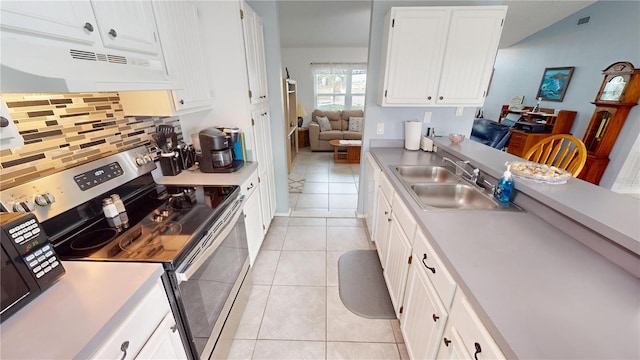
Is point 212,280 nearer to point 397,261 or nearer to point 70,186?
point 70,186

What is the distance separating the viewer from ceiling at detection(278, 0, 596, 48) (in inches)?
135

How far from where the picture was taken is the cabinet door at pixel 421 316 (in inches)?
40.0

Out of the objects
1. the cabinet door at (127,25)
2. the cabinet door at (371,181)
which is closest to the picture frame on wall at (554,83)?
the cabinet door at (371,181)

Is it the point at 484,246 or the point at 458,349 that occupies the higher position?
the point at 484,246

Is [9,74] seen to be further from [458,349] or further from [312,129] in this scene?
[312,129]

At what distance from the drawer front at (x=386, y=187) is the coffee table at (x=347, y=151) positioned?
3.07 metres

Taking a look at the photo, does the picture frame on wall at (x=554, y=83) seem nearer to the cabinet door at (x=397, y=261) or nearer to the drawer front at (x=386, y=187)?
the drawer front at (x=386, y=187)

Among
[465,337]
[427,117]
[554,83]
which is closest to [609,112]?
[554,83]

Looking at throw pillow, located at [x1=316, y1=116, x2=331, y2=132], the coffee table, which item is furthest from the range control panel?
throw pillow, located at [x1=316, y1=116, x2=331, y2=132]

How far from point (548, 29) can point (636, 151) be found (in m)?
2.89

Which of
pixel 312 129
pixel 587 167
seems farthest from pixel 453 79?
pixel 312 129

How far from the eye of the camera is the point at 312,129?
5.90 m

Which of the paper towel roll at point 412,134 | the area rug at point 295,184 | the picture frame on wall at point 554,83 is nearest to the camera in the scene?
the paper towel roll at point 412,134

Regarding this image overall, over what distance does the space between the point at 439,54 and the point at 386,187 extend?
48.5 inches
